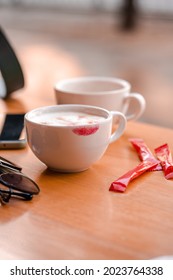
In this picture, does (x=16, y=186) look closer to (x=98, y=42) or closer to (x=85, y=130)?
(x=85, y=130)

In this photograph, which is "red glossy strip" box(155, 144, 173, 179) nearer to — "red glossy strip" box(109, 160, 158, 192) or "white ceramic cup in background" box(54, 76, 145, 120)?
"red glossy strip" box(109, 160, 158, 192)

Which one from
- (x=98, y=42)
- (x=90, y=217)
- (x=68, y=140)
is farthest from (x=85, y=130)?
(x=98, y=42)

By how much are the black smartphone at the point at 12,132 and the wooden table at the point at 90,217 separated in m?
0.07

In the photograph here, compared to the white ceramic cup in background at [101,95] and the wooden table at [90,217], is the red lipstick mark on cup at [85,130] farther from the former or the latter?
the white ceramic cup in background at [101,95]

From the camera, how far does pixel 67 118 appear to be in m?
0.77

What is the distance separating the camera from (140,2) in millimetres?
4973

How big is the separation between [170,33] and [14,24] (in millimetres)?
1668

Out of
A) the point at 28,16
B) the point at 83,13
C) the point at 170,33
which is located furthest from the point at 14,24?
the point at 170,33

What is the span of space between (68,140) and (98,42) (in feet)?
12.1

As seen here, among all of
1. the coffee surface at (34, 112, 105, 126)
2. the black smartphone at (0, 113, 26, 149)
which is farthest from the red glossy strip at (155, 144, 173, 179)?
the black smartphone at (0, 113, 26, 149)

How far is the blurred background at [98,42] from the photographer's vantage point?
2.47 meters
